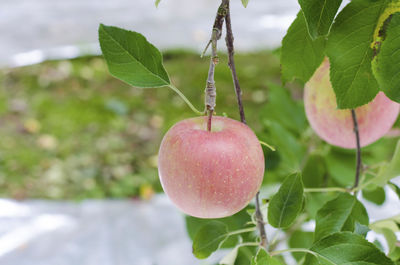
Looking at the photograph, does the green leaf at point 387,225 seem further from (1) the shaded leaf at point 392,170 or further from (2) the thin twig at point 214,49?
(2) the thin twig at point 214,49

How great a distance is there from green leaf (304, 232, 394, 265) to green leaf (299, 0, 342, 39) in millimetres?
154

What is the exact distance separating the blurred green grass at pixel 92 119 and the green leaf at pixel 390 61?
1402 mm

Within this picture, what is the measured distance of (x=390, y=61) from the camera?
0.96 ft

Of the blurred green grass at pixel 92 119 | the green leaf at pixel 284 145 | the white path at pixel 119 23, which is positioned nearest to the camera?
→ the green leaf at pixel 284 145

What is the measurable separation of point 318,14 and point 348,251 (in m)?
0.18

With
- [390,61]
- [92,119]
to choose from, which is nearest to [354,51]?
[390,61]

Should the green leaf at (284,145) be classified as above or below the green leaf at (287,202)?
below

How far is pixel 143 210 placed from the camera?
1.56 m

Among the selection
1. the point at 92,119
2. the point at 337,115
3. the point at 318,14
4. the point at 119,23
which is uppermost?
the point at 318,14

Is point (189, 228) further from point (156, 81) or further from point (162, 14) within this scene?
point (162, 14)

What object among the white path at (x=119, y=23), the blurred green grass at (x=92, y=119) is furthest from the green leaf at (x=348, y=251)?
the white path at (x=119, y=23)

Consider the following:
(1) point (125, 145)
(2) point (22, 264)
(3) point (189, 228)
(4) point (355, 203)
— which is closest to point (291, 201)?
(4) point (355, 203)

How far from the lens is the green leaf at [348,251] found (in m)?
0.30

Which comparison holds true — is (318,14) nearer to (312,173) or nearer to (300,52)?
(300,52)
